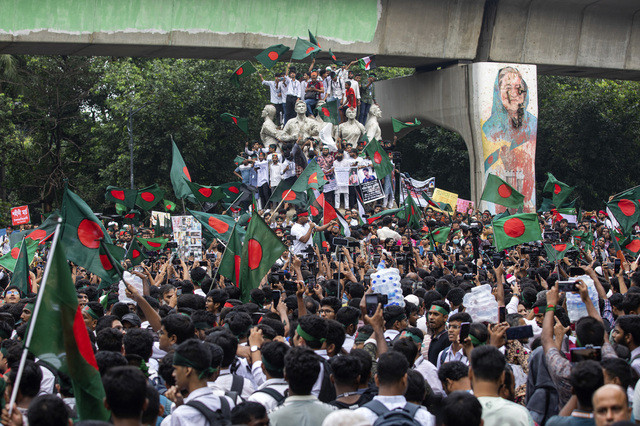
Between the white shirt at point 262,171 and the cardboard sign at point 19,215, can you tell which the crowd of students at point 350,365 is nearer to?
the cardboard sign at point 19,215

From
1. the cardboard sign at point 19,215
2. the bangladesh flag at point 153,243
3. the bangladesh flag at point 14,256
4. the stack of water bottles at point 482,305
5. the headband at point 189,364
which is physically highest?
the stack of water bottles at point 482,305

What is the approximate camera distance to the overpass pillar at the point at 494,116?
28.2 meters

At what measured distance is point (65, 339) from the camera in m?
4.31

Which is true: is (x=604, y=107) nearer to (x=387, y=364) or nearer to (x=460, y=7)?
(x=460, y=7)

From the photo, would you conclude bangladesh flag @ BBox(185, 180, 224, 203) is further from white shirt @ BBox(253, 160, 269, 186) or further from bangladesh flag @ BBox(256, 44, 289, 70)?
white shirt @ BBox(253, 160, 269, 186)

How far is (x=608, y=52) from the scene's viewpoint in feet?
98.4

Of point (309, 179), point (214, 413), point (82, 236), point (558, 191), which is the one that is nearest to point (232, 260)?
point (82, 236)

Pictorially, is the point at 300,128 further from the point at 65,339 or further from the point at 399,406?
the point at 65,339

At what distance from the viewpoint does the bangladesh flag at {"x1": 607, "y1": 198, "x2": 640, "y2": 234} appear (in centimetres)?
1327

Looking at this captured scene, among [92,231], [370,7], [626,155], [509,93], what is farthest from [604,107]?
[92,231]

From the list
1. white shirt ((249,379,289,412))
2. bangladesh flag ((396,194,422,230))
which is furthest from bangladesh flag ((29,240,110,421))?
bangladesh flag ((396,194,422,230))

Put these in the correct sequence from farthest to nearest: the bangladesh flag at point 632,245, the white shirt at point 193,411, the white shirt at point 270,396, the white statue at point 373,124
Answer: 1. the white statue at point 373,124
2. the bangladesh flag at point 632,245
3. the white shirt at point 270,396
4. the white shirt at point 193,411

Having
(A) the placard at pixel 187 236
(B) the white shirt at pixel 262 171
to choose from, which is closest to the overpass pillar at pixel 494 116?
(B) the white shirt at pixel 262 171

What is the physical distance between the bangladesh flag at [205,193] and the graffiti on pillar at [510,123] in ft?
50.7
